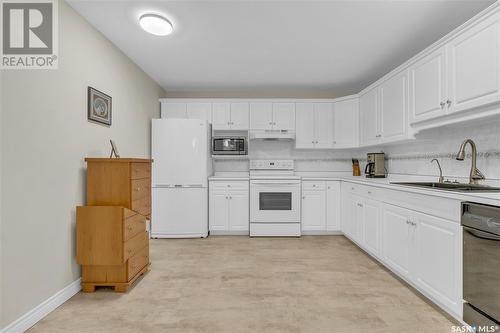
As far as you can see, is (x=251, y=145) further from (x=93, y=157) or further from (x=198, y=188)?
(x=93, y=157)

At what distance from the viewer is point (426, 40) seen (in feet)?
9.26

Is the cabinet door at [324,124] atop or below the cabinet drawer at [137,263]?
atop

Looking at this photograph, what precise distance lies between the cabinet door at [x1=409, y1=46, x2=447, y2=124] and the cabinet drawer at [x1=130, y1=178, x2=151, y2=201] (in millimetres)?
2933

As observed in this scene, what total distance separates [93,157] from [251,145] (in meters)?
2.79

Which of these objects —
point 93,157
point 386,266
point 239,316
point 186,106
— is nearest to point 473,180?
point 386,266

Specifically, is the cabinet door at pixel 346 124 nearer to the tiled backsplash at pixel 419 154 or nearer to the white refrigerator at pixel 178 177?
the tiled backsplash at pixel 419 154

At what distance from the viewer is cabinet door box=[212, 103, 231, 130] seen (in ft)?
14.9

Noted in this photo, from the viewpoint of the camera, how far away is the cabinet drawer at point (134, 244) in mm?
2293

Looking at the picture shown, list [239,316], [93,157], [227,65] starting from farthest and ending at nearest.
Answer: [227,65]
[93,157]
[239,316]

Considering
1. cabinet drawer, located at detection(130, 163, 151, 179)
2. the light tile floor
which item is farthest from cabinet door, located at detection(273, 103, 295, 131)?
cabinet drawer, located at detection(130, 163, 151, 179)

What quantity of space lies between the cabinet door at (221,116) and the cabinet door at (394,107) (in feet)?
7.91

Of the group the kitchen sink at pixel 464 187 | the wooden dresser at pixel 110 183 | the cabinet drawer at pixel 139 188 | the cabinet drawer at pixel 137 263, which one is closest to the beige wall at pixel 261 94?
the cabinet drawer at pixel 139 188

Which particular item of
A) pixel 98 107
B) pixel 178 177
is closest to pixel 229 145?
pixel 178 177

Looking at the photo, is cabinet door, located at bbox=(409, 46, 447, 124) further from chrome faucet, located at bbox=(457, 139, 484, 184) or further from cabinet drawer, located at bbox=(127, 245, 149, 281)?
cabinet drawer, located at bbox=(127, 245, 149, 281)
